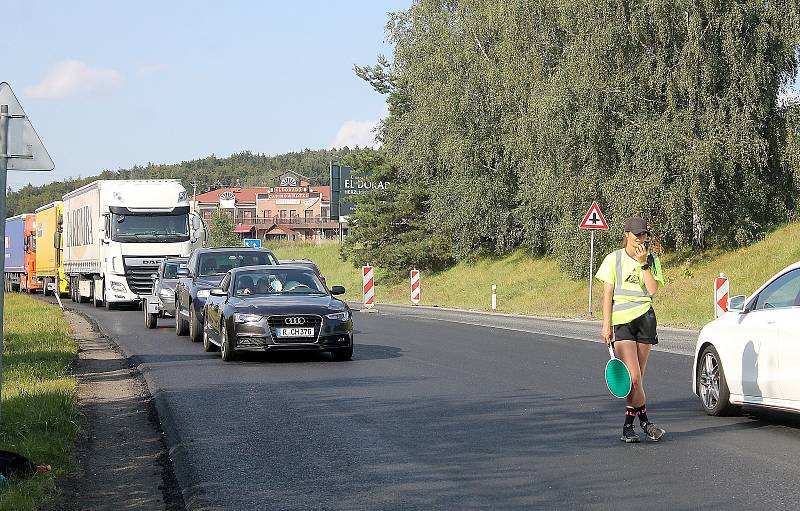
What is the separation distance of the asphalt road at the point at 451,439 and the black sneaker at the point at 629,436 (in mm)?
84

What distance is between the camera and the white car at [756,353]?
10.6 meters

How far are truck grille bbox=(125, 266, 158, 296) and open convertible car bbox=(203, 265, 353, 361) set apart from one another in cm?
1773

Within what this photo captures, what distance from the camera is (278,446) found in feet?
33.6

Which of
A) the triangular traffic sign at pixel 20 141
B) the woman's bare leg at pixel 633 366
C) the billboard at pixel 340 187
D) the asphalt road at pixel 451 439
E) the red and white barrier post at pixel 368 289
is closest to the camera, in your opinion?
the asphalt road at pixel 451 439

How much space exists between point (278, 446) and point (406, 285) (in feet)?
163

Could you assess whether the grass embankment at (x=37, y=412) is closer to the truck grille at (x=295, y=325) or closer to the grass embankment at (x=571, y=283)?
the truck grille at (x=295, y=325)

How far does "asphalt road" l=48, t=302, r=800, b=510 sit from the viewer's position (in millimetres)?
8062

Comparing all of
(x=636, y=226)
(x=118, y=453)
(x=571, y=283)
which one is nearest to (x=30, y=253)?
(x=571, y=283)

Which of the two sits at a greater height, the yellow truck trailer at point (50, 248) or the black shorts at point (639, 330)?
the yellow truck trailer at point (50, 248)

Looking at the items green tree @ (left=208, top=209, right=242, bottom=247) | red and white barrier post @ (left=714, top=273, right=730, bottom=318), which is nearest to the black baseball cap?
red and white barrier post @ (left=714, top=273, right=730, bottom=318)

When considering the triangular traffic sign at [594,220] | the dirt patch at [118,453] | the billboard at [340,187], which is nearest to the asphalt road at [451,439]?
the dirt patch at [118,453]

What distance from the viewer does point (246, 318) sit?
1816 centimetres

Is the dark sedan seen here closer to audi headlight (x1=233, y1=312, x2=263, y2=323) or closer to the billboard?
audi headlight (x1=233, y1=312, x2=263, y2=323)

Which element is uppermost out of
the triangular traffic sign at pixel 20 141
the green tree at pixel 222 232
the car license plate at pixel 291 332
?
the green tree at pixel 222 232
